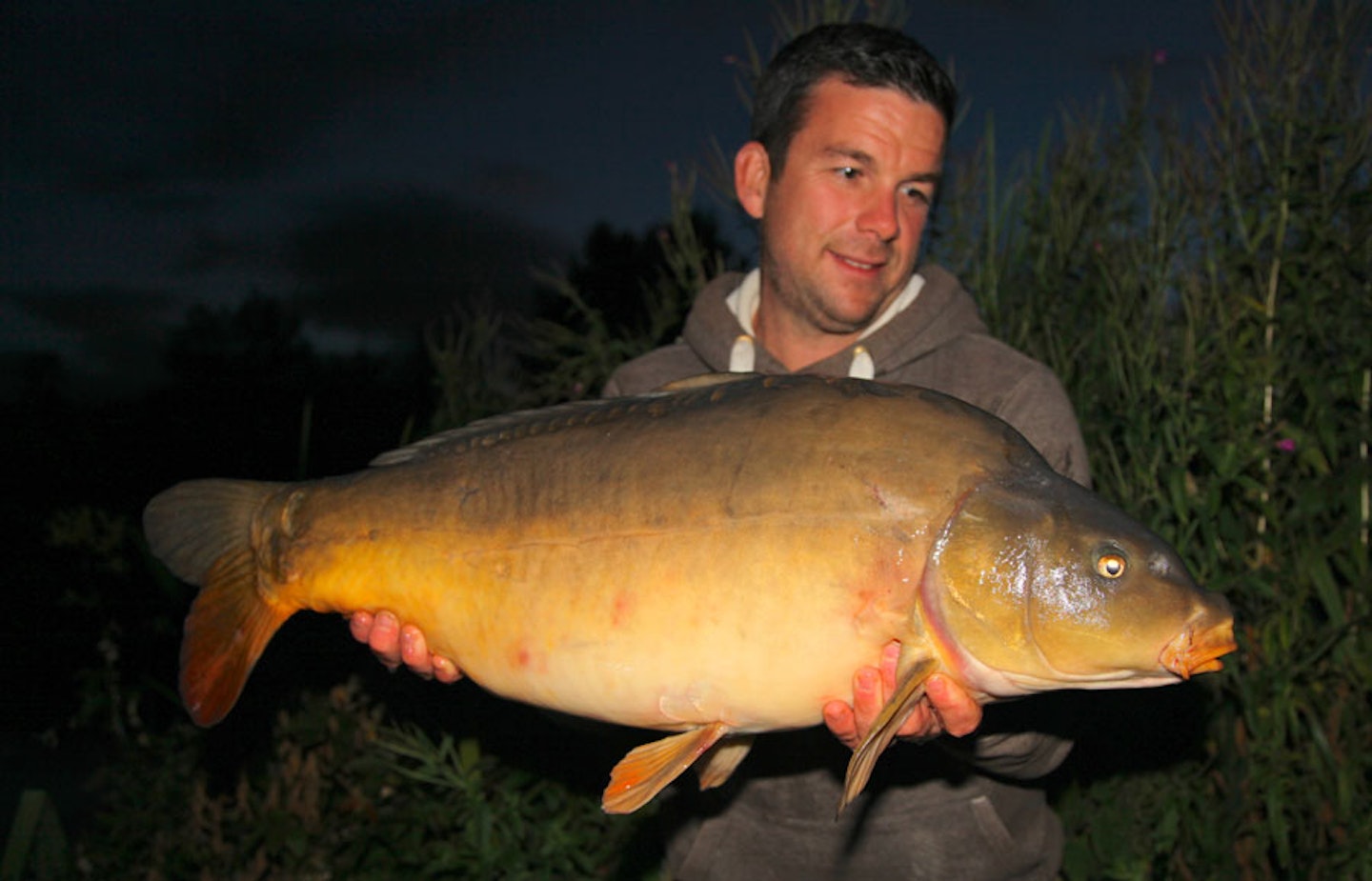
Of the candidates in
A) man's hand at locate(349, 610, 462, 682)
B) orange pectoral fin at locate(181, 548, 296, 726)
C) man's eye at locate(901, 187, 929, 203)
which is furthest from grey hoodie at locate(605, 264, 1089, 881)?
orange pectoral fin at locate(181, 548, 296, 726)

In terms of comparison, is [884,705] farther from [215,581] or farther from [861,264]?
[215,581]

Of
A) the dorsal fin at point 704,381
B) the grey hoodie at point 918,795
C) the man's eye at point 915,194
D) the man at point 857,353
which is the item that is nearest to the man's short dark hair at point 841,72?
the man at point 857,353

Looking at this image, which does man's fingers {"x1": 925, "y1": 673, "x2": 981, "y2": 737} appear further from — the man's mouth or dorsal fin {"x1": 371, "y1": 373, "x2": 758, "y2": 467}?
the man's mouth

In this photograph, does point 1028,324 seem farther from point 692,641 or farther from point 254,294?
point 254,294

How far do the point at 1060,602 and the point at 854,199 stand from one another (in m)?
1.12

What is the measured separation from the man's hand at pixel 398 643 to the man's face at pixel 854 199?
1.13 metres

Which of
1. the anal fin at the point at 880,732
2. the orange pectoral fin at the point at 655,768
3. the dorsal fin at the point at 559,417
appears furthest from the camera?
the dorsal fin at the point at 559,417

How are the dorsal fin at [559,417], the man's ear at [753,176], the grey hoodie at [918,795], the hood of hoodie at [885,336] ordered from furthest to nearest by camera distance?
the man's ear at [753,176]
the hood of hoodie at [885,336]
the grey hoodie at [918,795]
the dorsal fin at [559,417]

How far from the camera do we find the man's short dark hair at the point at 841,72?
2236mm

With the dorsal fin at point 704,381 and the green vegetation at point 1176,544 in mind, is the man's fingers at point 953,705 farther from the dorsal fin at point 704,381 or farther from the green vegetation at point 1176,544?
the green vegetation at point 1176,544

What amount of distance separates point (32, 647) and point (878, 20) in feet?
16.1

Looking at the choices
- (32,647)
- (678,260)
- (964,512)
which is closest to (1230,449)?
(964,512)

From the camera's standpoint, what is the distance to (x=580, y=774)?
3135mm

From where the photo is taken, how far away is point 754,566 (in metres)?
1.49
